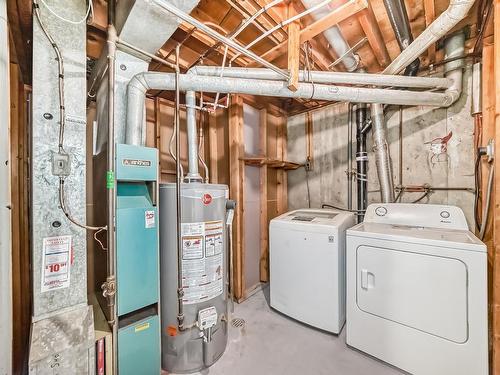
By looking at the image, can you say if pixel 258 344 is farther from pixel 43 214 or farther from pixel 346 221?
pixel 43 214

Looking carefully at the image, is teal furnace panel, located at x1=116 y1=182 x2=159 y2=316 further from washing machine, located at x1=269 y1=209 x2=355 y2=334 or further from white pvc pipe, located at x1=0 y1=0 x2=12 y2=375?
washing machine, located at x1=269 y1=209 x2=355 y2=334

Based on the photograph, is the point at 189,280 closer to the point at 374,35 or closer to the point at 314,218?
the point at 314,218

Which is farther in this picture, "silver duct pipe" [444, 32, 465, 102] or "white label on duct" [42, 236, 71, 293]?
"silver duct pipe" [444, 32, 465, 102]

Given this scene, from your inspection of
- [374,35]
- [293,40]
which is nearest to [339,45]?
[374,35]

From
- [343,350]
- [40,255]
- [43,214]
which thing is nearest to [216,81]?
[43,214]

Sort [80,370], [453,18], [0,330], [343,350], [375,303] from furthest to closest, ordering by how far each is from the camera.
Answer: [343,350]
[375,303]
[453,18]
[80,370]
[0,330]

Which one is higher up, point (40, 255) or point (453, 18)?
point (453, 18)

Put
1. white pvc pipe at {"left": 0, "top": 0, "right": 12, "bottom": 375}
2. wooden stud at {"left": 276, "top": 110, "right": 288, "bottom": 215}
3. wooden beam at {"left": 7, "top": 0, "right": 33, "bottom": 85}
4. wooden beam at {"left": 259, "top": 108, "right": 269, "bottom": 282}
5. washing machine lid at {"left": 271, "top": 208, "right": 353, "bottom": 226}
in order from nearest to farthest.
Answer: white pvc pipe at {"left": 0, "top": 0, "right": 12, "bottom": 375} < wooden beam at {"left": 7, "top": 0, "right": 33, "bottom": 85} < washing machine lid at {"left": 271, "top": 208, "right": 353, "bottom": 226} < wooden beam at {"left": 259, "top": 108, "right": 269, "bottom": 282} < wooden stud at {"left": 276, "top": 110, "right": 288, "bottom": 215}

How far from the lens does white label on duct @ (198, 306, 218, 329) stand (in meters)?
1.57

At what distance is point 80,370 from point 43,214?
0.81m

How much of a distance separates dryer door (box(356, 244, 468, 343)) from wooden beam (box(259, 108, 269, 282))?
1387 millimetres

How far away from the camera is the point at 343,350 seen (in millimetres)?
1828

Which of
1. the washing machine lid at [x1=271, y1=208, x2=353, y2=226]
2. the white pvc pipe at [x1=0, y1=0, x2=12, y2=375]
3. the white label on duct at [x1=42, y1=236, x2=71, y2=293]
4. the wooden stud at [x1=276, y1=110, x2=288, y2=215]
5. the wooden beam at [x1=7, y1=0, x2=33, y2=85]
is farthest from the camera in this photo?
the wooden stud at [x1=276, y1=110, x2=288, y2=215]

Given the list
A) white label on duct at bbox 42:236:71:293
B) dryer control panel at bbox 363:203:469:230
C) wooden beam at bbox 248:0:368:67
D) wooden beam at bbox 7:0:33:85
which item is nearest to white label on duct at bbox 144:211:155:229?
white label on duct at bbox 42:236:71:293
